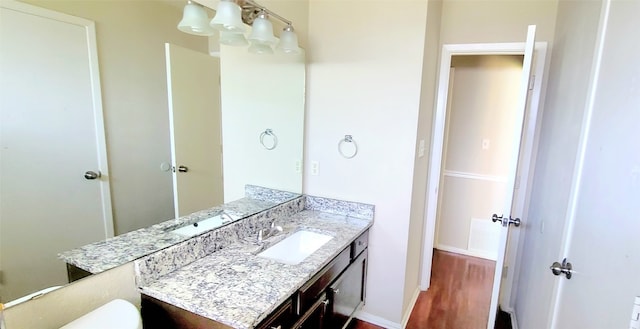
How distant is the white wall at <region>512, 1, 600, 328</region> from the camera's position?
4.66ft

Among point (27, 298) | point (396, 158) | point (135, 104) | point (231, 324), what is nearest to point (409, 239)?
point (396, 158)

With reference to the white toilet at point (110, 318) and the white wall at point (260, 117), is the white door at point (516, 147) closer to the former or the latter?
the white wall at point (260, 117)

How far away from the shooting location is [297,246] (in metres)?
1.94

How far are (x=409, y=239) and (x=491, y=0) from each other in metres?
1.88

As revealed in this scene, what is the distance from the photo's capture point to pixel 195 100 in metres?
1.51

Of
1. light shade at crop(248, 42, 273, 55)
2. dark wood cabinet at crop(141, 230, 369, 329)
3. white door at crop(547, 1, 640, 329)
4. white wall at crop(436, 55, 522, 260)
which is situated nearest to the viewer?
white door at crop(547, 1, 640, 329)

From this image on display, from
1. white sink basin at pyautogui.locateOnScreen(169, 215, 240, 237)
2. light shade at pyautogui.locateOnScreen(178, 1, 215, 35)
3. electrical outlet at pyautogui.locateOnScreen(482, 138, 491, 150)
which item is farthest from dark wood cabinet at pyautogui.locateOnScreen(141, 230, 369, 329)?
electrical outlet at pyautogui.locateOnScreen(482, 138, 491, 150)

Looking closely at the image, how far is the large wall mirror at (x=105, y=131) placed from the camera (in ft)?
2.96

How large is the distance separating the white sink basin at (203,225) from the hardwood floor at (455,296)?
1344 mm

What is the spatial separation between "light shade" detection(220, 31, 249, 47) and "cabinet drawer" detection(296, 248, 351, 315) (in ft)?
4.10

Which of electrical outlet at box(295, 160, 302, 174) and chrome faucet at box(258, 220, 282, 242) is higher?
electrical outlet at box(295, 160, 302, 174)

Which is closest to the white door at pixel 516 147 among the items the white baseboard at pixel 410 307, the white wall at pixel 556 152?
the white wall at pixel 556 152

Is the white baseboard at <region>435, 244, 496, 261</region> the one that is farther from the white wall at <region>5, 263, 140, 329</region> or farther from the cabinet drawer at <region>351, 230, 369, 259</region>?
the white wall at <region>5, 263, 140, 329</region>

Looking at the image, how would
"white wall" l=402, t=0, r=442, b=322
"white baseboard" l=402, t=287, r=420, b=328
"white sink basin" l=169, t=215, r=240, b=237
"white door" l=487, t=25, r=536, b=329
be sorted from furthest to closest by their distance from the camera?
"white baseboard" l=402, t=287, r=420, b=328
"white wall" l=402, t=0, r=442, b=322
"white door" l=487, t=25, r=536, b=329
"white sink basin" l=169, t=215, r=240, b=237
